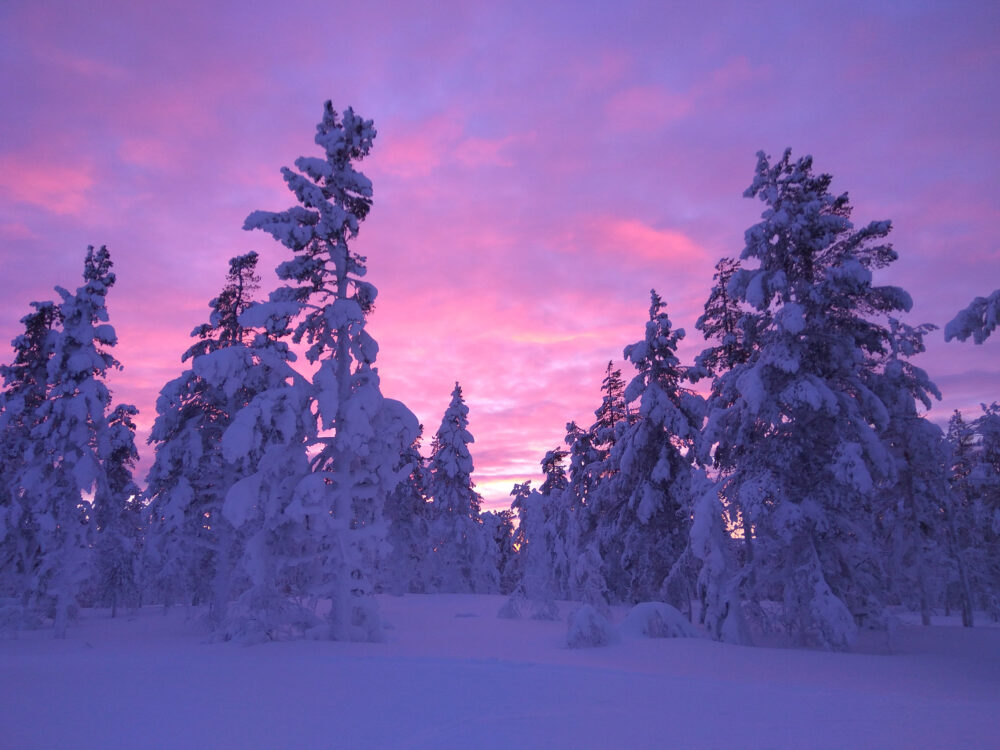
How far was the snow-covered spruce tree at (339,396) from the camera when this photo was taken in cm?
1585

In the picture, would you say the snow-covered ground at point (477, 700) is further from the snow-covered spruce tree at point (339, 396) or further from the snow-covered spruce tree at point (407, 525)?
the snow-covered spruce tree at point (407, 525)

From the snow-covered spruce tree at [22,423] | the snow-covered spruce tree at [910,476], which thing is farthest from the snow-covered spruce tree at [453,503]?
the snow-covered spruce tree at [910,476]

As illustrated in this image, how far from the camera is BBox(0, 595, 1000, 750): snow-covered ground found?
7.04 m

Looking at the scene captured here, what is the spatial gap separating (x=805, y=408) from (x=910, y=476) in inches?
454

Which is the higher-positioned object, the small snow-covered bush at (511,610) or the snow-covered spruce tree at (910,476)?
the snow-covered spruce tree at (910,476)

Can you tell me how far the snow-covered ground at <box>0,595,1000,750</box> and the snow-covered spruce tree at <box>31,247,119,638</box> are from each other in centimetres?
922

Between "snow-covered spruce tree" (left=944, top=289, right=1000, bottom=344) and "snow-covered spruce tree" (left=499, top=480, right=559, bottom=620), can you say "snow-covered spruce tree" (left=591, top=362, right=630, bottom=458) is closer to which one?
"snow-covered spruce tree" (left=499, top=480, right=559, bottom=620)

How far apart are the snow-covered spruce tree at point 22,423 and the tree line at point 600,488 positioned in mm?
109

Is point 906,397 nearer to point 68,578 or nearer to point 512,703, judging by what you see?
point 512,703

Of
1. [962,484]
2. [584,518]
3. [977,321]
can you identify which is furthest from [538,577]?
[962,484]

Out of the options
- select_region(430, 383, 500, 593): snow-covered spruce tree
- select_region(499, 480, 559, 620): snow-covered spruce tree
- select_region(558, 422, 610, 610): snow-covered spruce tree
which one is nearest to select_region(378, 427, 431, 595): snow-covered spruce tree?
select_region(430, 383, 500, 593): snow-covered spruce tree

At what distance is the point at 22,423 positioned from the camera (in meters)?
25.4

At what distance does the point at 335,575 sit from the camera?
1606 cm

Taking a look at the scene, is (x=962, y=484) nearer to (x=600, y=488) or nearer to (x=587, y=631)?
(x=600, y=488)
